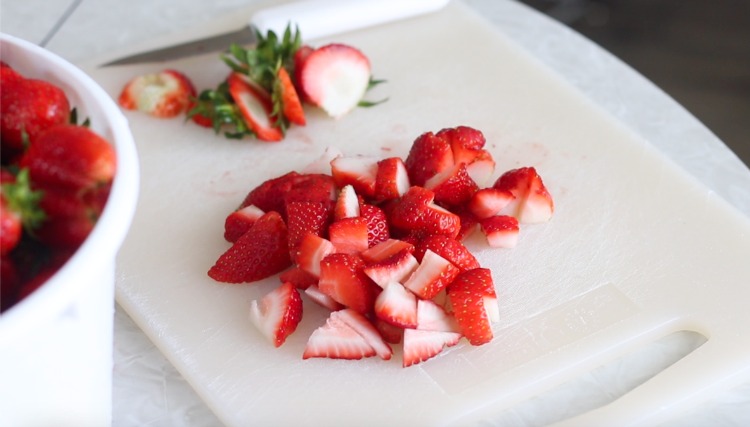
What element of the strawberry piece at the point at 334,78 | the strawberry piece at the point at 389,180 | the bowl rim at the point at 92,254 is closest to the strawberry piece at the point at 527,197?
the strawberry piece at the point at 389,180

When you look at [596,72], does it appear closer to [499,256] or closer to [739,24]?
[499,256]

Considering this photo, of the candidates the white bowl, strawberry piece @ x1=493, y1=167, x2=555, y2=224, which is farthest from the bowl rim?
strawberry piece @ x1=493, y1=167, x2=555, y2=224

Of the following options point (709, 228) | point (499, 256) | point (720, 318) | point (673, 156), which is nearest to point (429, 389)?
point (499, 256)

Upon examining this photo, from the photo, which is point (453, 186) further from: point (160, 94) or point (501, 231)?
point (160, 94)

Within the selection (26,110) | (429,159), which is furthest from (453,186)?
(26,110)

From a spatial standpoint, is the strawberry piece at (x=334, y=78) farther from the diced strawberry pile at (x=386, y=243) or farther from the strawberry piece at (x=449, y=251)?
the strawberry piece at (x=449, y=251)

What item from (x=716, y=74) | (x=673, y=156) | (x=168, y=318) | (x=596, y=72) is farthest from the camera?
(x=716, y=74)
